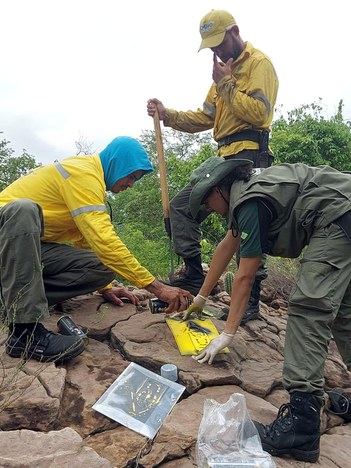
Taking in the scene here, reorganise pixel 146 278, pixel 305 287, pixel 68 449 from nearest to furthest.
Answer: pixel 68 449 → pixel 305 287 → pixel 146 278

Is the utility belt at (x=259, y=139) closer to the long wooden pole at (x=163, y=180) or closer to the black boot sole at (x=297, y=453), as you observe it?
the long wooden pole at (x=163, y=180)

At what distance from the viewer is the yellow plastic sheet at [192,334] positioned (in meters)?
2.66

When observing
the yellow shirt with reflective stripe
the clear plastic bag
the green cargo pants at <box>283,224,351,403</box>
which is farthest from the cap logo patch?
the clear plastic bag

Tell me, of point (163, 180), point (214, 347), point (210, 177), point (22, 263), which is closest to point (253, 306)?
point (214, 347)

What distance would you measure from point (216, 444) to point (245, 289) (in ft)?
2.54

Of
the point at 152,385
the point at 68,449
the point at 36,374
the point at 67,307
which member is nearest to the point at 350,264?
the point at 152,385

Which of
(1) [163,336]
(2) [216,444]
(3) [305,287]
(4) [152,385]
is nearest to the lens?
(2) [216,444]

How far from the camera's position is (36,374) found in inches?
82.2

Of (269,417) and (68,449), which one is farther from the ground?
(68,449)

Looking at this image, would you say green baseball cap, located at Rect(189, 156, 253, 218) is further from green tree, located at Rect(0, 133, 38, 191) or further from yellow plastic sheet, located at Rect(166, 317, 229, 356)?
green tree, located at Rect(0, 133, 38, 191)

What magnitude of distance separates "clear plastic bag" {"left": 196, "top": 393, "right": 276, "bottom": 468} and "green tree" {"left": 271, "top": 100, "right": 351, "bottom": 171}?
29.1 feet

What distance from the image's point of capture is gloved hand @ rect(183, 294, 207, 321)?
116 inches

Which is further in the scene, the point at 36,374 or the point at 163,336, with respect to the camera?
the point at 163,336

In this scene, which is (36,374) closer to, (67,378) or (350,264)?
(67,378)
